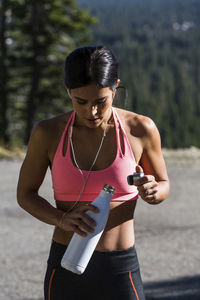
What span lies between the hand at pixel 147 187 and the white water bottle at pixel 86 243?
0.11 m

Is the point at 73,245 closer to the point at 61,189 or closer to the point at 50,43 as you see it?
the point at 61,189

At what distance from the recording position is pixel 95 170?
2039 millimetres

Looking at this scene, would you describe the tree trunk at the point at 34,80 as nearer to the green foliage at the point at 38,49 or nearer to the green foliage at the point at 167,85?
the green foliage at the point at 38,49

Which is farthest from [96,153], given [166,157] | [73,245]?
[166,157]

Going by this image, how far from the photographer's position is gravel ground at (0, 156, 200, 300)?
193 inches

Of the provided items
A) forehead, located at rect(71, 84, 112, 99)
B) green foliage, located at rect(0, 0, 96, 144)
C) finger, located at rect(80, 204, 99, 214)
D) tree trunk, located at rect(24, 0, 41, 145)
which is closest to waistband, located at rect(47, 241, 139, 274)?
finger, located at rect(80, 204, 99, 214)

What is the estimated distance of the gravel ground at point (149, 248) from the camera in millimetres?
4891

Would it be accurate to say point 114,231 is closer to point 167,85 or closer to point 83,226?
point 83,226

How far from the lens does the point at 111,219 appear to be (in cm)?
209

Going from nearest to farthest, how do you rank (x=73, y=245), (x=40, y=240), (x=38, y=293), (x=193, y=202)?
(x=73, y=245) → (x=38, y=293) → (x=40, y=240) → (x=193, y=202)

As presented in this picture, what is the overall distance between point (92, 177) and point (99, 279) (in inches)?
15.9

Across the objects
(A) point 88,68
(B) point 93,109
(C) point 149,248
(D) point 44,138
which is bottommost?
(C) point 149,248

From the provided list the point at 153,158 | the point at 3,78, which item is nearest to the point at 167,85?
the point at 3,78

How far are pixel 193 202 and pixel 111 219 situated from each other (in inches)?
280
